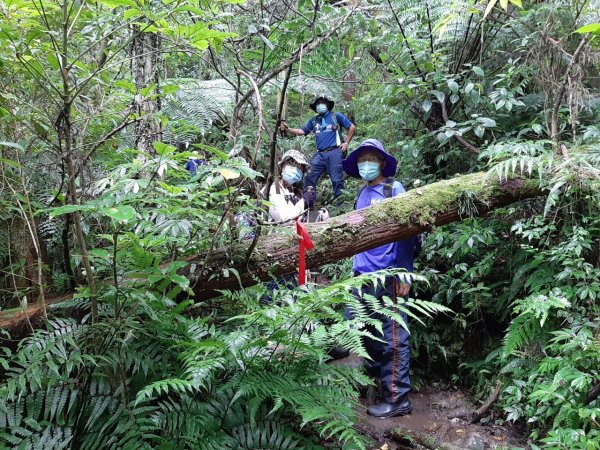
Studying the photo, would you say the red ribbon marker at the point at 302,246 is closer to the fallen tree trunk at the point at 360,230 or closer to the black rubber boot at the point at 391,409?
the fallen tree trunk at the point at 360,230

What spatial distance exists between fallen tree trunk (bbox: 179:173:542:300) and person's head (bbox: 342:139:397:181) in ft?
1.65

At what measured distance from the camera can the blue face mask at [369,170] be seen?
4262mm

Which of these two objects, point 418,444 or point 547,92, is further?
point 547,92

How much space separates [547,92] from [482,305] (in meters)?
2.40

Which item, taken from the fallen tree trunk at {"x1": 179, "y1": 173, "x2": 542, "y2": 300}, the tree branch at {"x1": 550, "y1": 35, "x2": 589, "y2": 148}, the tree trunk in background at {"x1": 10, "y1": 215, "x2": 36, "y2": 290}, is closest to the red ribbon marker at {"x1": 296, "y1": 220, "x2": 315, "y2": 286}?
the fallen tree trunk at {"x1": 179, "y1": 173, "x2": 542, "y2": 300}

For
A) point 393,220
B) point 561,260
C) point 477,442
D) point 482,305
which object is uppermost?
point 393,220

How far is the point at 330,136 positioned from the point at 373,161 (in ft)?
11.0

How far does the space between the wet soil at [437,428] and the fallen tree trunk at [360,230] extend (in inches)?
54.4

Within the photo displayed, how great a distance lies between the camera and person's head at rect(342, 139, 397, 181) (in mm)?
4215

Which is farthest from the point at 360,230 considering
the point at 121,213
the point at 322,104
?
the point at 322,104

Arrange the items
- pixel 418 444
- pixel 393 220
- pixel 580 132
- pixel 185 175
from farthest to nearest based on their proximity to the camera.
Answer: pixel 580 132 → pixel 393 220 → pixel 418 444 → pixel 185 175

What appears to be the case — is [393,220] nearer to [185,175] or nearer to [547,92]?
[185,175]

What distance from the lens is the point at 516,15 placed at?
5.80 meters

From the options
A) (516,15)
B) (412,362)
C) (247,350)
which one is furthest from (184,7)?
(516,15)
